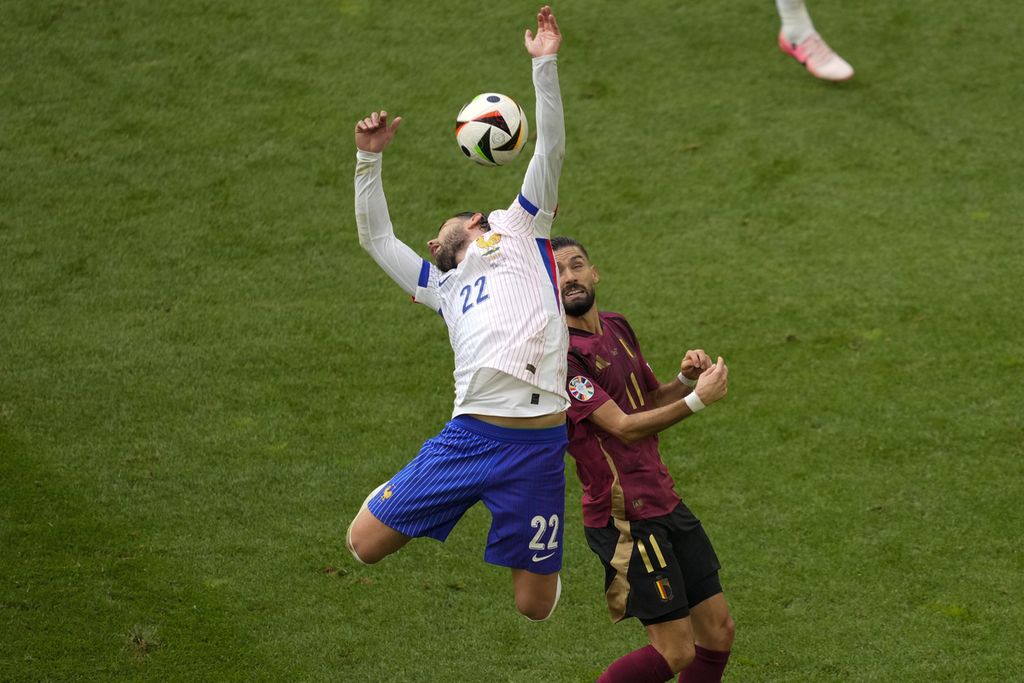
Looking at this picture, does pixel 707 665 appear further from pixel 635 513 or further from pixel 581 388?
pixel 581 388

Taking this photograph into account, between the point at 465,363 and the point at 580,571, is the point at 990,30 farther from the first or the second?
the point at 465,363

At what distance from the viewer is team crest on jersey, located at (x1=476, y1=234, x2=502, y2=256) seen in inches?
198

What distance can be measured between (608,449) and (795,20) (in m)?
6.66

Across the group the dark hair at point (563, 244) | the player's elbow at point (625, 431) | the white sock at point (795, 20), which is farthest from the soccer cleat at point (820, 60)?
the player's elbow at point (625, 431)

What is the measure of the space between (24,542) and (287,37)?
582cm

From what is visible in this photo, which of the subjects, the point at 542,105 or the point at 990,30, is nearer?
the point at 542,105

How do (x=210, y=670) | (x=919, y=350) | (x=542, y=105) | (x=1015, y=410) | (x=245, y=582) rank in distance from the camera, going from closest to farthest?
(x=542, y=105), (x=210, y=670), (x=245, y=582), (x=1015, y=410), (x=919, y=350)

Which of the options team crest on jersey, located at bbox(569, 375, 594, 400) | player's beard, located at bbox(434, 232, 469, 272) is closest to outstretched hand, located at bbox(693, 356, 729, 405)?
team crest on jersey, located at bbox(569, 375, 594, 400)

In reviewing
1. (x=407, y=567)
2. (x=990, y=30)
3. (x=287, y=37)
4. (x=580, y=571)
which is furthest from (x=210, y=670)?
(x=990, y=30)

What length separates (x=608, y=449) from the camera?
5.09 metres

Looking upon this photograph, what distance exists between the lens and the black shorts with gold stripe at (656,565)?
198 inches

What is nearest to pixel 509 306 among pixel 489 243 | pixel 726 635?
pixel 489 243

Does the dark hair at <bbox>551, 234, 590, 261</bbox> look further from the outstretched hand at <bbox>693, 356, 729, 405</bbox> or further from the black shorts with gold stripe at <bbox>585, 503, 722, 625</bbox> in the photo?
the black shorts with gold stripe at <bbox>585, 503, 722, 625</bbox>

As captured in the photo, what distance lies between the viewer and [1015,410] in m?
7.42
